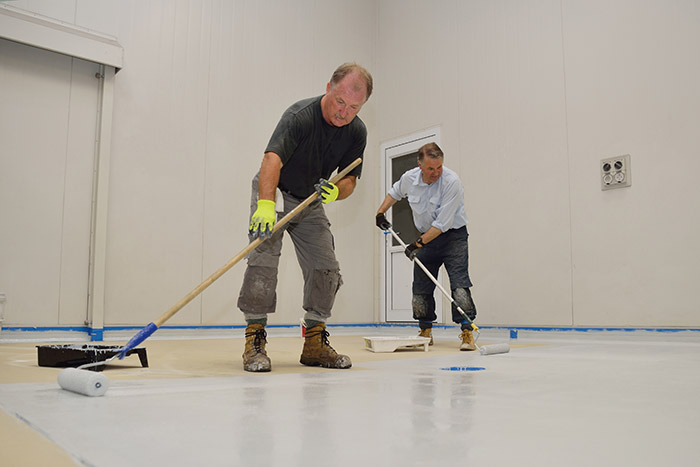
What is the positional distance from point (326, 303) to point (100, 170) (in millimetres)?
3125

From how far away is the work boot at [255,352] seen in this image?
232cm

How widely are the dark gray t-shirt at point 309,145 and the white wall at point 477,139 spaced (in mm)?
2761

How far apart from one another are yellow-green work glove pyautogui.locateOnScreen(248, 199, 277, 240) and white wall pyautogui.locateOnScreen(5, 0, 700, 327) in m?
3.14

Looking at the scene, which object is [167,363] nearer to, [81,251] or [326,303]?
[326,303]

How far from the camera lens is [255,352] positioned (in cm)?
240

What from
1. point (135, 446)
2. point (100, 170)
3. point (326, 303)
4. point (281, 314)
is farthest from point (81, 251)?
point (135, 446)

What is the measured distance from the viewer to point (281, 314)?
591 cm

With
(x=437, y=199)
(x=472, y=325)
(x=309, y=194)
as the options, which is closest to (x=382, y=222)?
(x=437, y=199)

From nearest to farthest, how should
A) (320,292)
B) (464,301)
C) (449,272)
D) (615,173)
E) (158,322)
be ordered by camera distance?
(158,322) < (320,292) < (464,301) < (449,272) < (615,173)

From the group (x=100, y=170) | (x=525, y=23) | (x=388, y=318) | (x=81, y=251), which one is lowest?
(x=388, y=318)

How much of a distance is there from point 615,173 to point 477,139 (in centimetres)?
150

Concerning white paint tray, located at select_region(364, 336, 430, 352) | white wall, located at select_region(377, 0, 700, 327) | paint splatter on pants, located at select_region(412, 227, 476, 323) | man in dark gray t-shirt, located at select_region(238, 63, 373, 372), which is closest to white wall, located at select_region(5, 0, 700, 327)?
white wall, located at select_region(377, 0, 700, 327)

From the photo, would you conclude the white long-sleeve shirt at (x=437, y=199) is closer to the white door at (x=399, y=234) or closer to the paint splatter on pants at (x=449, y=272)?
the paint splatter on pants at (x=449, y=272)

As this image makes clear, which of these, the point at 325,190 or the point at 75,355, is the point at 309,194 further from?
the point at 75,355
